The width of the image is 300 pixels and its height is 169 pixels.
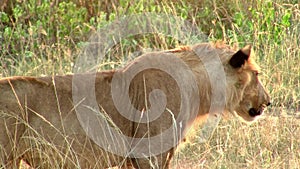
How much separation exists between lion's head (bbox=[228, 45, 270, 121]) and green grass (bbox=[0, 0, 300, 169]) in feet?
1.21

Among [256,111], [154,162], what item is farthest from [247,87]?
[154,162]

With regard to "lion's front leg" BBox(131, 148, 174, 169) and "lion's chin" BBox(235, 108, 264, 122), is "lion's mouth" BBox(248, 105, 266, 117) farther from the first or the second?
"lion's front leg" BBox(131, 148, 174, 169)

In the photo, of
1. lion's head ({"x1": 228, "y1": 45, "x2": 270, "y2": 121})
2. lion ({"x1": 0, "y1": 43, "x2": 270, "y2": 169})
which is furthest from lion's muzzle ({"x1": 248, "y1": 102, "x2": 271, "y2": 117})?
lion ({"x1": 0, "y1": 43, "x2": 270, "y2": 169})

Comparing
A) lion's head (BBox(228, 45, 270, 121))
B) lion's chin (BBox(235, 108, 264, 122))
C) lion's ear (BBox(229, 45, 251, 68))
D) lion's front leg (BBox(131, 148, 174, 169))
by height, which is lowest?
lion's front leg (BBox(131, 148, 174, 169))

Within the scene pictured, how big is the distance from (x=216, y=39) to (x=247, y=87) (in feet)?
11.1

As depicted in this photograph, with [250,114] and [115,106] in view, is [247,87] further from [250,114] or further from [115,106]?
[115,106]

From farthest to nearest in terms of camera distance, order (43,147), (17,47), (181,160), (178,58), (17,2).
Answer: (17,2) < (17,47) < (181,160) < (178,58) < (43,147)

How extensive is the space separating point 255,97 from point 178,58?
75 centimetres

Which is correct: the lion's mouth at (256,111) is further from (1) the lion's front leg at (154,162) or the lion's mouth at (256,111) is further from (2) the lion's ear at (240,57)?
(1) the lion's front leg at (154,162)

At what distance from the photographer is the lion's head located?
233 inches

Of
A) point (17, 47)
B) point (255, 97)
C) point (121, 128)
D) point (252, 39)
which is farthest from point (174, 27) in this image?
point (121, 128)

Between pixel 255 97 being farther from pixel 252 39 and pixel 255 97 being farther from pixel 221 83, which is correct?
pixel 252 39

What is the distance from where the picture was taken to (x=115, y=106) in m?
5.57

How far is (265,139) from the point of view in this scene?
6848mm
